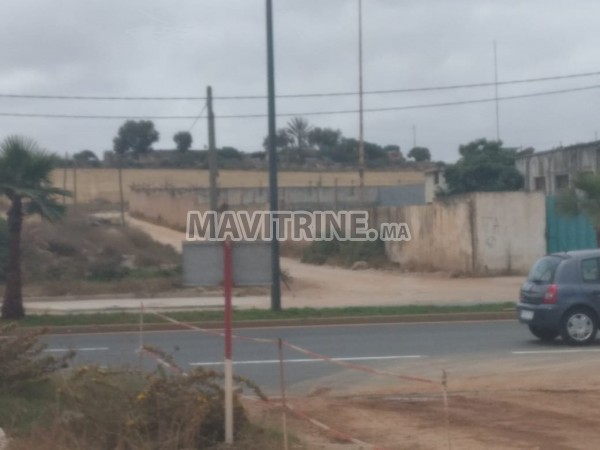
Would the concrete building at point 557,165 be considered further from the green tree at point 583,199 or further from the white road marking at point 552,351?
the white road marking at point 552,351

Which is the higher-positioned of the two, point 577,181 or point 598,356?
point 577,181

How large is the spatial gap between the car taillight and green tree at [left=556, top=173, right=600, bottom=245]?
1103 cm

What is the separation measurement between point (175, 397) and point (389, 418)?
10.4ft

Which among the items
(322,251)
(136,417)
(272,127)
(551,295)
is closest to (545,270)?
(551,295)

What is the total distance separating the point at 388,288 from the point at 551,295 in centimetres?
1600

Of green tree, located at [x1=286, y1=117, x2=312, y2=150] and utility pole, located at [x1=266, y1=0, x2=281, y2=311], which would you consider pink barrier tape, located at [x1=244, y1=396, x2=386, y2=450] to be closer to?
utility pole, located at [x1=266, y1=0, x2=281, y2=311]

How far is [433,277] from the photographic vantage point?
3706cm

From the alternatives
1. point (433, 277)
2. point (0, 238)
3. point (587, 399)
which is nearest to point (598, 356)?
point (587, 399)

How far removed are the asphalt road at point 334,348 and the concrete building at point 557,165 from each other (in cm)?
1935

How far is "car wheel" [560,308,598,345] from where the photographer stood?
57.4 ft

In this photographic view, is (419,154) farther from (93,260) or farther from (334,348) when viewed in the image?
(334,348)

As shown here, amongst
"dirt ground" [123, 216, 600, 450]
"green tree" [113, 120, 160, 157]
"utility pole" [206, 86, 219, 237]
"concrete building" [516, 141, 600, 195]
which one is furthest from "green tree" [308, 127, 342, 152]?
"dirt ground" [123, 216, 600, 450]

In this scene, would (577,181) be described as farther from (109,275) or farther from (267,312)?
(109,275)

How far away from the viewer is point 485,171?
176ft
